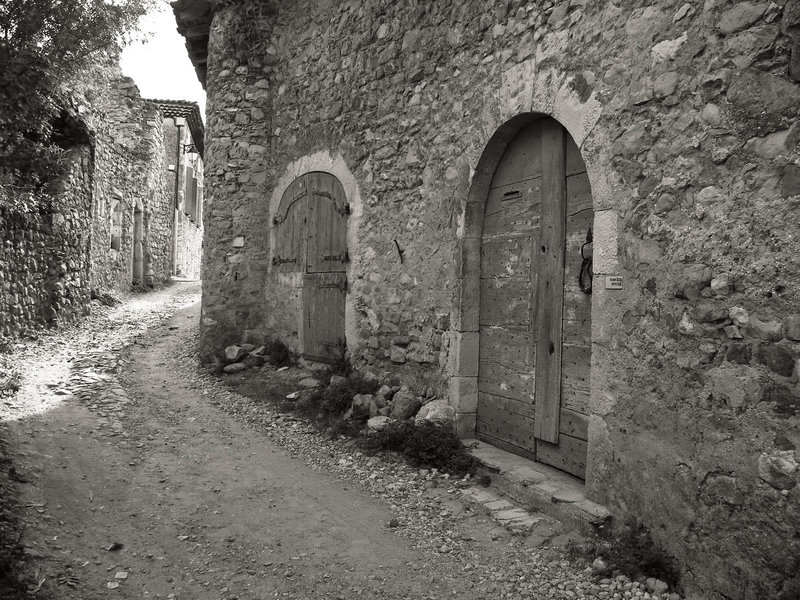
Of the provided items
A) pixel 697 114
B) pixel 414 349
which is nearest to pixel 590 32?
pixel 697 114

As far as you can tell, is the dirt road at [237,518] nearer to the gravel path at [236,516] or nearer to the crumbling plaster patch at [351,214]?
the gravel path at [236,516]

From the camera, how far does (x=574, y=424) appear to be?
3.83 meters

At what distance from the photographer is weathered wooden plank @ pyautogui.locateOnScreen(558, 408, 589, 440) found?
3744mm

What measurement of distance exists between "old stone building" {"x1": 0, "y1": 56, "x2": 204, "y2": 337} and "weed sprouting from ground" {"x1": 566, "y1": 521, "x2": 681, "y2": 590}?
7.96 metres

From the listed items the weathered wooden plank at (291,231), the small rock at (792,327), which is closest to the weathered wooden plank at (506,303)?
the small rock at (792,327)

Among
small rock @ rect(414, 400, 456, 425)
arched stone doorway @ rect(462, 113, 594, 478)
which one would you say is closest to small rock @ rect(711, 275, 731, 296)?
arched stone doorway @ rect(462, 113, 594, 478)

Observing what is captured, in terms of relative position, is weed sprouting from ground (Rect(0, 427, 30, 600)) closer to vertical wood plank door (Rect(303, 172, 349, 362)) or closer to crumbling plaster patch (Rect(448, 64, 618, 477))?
crumbling plaster patch (Rect(448, 64, 618, 477))

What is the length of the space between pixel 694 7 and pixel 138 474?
4283mm

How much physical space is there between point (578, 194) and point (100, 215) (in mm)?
10874

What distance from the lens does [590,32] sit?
352 centimetres

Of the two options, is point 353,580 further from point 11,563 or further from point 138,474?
point 138,474

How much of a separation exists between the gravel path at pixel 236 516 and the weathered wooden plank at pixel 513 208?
6.01 feet

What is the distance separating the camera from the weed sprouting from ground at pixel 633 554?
111 inches

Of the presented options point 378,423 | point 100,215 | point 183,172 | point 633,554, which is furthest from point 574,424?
point 183,172
